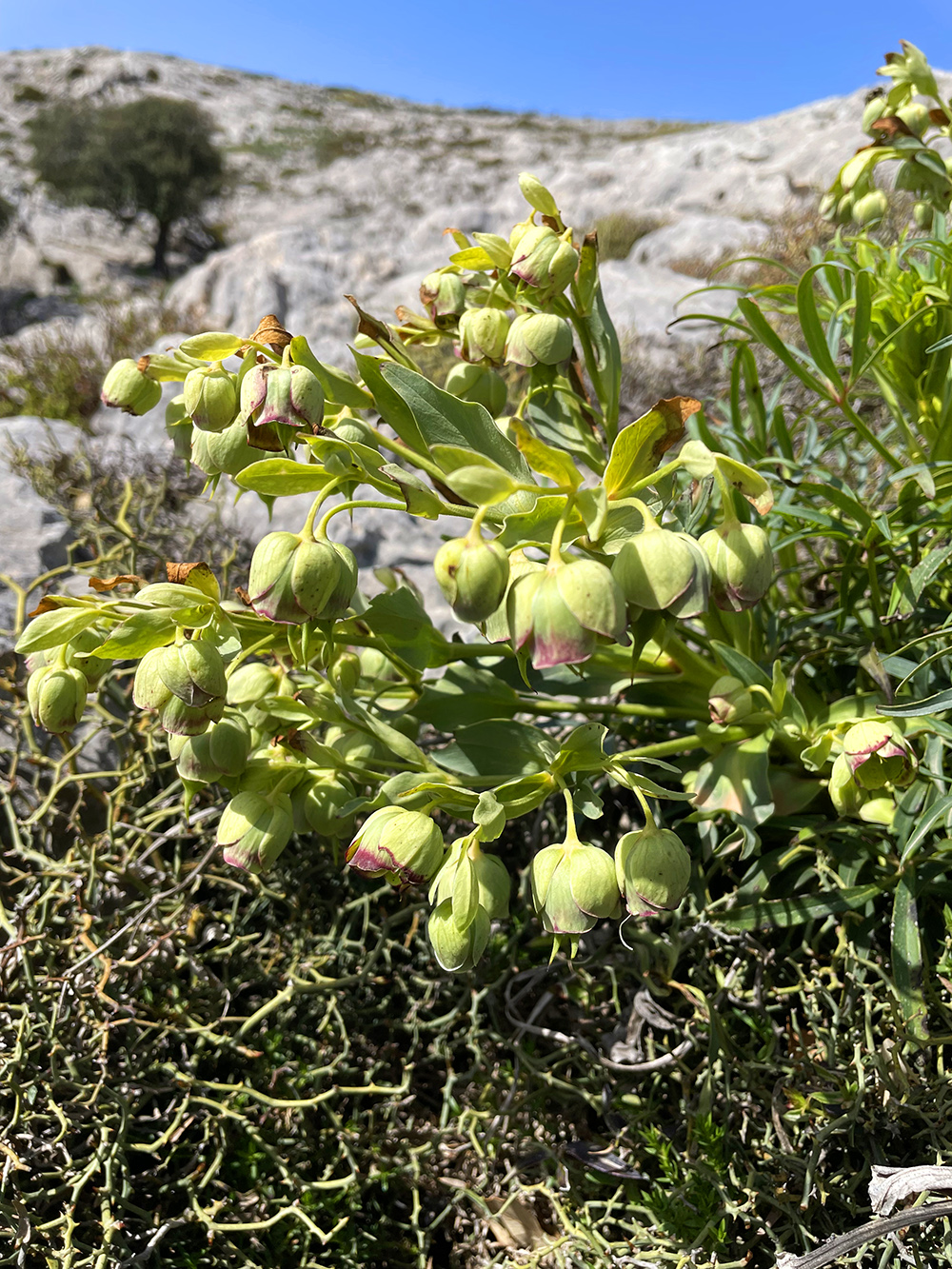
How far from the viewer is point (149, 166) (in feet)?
51.4

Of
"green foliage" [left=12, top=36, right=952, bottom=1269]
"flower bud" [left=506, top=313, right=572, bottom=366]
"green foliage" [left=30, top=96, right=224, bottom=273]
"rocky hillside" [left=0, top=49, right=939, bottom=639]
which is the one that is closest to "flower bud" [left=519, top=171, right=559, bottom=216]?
"green foliage" [left=12, top=36, right=952, bottom=1269]

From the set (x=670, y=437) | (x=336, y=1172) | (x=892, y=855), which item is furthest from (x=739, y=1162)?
(x=670, y=437)

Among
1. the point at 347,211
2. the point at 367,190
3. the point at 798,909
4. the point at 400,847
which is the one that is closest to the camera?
the point at 400,847

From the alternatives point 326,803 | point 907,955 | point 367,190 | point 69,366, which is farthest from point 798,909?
point 367,190

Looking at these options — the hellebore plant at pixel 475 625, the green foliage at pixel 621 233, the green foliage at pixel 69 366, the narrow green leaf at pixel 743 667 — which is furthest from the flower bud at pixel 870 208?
the green foliage at pixel 621 233

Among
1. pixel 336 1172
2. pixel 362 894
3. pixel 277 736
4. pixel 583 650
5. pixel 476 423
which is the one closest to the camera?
pixel 583 650

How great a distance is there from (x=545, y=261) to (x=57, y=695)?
54cm

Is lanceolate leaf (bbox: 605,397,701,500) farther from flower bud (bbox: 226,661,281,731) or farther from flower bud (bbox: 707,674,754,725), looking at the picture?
flower bud (bbox: 226,661,281,731)

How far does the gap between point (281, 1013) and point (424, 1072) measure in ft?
0.70

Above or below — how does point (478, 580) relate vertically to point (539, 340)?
below

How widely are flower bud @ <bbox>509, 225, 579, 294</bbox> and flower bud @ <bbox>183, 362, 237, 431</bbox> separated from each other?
26 cm

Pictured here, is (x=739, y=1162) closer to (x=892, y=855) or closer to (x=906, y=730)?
(x=892, y=855)

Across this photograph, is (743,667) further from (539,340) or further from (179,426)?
(179,426)

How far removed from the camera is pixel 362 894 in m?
1.12
